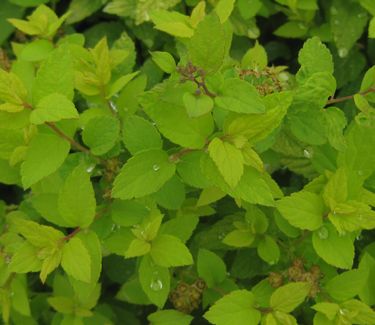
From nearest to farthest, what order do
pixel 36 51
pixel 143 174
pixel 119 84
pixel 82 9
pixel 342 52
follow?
pixel 143 174 → pixel 119 84 → pixel 36 51 → pixel 342 52 → pixel 82 9

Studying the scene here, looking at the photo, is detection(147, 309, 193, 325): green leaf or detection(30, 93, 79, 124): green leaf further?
detection(147, 309, 193, 325): green leaf

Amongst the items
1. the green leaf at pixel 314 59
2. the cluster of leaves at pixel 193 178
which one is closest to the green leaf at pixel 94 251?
the cluster of leaves at pixel 193 178

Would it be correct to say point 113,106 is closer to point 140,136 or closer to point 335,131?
point 140,136

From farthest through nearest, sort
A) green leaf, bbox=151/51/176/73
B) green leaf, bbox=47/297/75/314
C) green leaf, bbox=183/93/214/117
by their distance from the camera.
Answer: green leaf, bbox=47/297/75/314
green leaf, bbox=151/51/176/73
green leaf, bbox=183/93/214/117

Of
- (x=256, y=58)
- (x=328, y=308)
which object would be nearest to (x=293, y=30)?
(x=256, y=58)

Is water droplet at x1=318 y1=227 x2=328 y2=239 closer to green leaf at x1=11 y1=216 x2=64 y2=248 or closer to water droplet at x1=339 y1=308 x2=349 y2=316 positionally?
water droplet at x1=339 y1=308 x2=349 y2=316

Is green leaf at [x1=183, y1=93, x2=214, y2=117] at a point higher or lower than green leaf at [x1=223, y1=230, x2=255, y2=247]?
higher

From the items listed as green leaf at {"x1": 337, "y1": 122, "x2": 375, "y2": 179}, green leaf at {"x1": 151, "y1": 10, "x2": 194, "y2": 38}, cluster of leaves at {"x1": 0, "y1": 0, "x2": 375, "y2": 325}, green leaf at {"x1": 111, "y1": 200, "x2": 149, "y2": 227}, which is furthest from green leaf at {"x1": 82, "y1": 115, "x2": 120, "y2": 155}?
green leaf at {"x1": 337, "y1": 122, "x2": 375, "y2": 179}

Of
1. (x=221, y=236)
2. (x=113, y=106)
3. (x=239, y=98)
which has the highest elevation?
(x=239, y=98)
